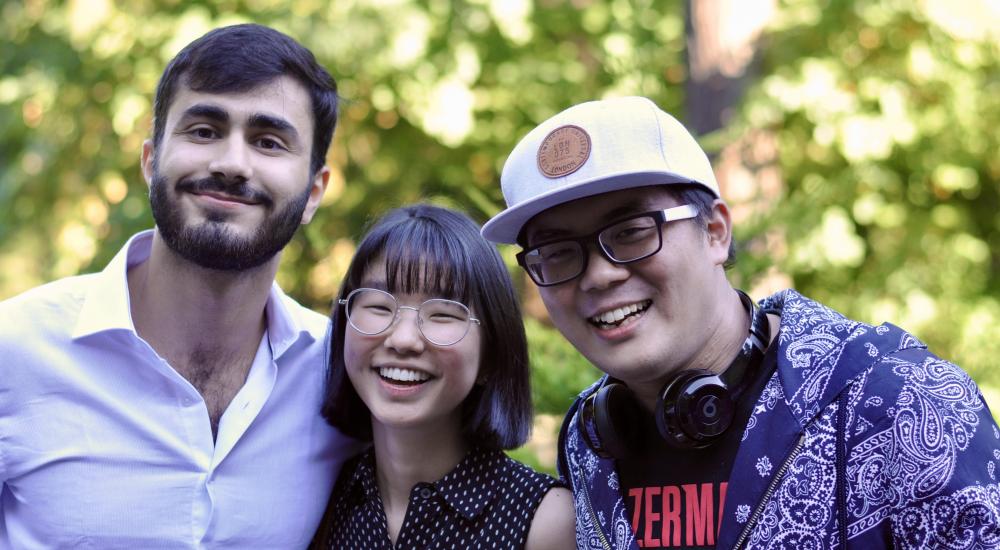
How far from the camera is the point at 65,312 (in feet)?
9.45

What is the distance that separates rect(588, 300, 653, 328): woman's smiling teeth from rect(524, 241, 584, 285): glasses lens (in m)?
0.12

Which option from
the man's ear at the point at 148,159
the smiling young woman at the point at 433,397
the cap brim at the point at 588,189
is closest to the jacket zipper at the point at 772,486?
the cap brim at the point at 588,189

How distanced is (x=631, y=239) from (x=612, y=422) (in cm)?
46

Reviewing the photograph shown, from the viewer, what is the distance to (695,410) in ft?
7.37

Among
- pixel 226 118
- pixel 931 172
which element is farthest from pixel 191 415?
pixel 931 172

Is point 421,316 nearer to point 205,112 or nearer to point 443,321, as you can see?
point 443,321

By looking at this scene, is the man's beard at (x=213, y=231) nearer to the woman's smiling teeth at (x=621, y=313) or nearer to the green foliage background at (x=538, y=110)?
the woman's smiling teeth at (x=621, y=313)

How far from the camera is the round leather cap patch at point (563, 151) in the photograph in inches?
91.0

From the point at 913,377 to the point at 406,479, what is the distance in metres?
1.54

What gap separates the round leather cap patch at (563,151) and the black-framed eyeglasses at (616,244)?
166mm

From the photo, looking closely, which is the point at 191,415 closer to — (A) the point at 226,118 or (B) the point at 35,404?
(B) the point at 35,404

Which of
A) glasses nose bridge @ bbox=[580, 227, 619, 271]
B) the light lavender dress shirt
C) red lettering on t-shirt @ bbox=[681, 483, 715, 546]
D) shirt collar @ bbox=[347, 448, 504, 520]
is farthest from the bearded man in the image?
red lettering on t-shirt @ bbox=[681, 483, 715, 546]

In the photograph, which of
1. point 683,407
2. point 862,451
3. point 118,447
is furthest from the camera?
point 118,447

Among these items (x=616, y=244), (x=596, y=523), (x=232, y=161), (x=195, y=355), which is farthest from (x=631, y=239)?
(x=195, y=355)
